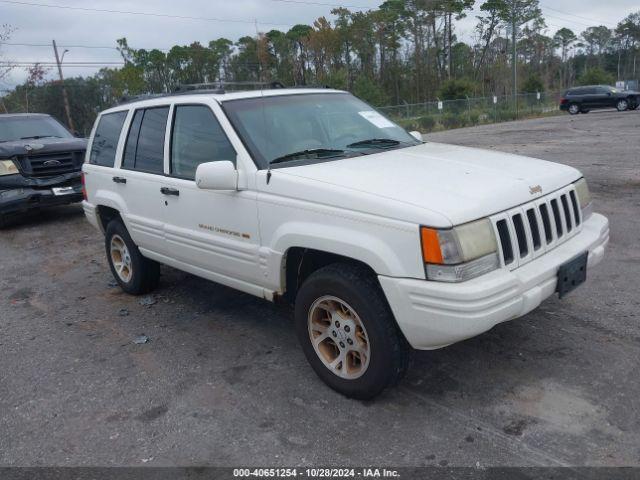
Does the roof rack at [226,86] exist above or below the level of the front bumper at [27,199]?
above

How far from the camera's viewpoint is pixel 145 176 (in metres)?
4.77

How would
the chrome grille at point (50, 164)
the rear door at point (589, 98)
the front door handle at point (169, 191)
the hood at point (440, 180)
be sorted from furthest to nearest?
the rear door at point (589, 98) < the chrome grille at point (50, 164) < the front door handle at point (169, 191) < the hood at point (440, 180)

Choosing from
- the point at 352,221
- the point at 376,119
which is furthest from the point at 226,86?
the point at 352,221

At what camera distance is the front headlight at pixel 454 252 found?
2.85m

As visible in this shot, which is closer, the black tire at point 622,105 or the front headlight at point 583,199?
the front headlight at point 583,199

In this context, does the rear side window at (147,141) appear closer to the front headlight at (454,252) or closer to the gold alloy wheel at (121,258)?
the gold alloy wheel at (121,258)

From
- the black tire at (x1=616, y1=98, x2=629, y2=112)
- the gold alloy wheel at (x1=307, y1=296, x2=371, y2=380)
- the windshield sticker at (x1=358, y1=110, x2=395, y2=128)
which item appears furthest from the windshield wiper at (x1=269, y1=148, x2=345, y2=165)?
the black tire at (x1=616, y1=98, x2=629, y2=112)

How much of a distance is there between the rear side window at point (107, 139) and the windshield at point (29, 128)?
5024 millimetres

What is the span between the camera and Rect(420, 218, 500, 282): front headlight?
9.34 ft

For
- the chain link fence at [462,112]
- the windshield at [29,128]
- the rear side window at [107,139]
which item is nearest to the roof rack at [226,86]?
the rear side window at [107,139]

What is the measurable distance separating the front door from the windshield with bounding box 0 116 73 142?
6.85m

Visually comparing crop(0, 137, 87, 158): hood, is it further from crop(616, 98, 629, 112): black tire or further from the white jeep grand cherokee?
crop(616, 98, 629, 112): black tire

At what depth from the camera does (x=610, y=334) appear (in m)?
4.03

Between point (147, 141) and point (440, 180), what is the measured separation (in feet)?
8.87
